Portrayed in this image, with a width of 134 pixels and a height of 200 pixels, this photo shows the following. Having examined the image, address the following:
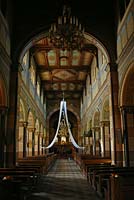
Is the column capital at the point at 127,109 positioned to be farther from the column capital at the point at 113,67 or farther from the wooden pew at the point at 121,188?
the wooden pew at the point at 121,188

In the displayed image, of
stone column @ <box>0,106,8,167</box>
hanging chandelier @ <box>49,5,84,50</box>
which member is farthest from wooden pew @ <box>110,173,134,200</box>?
stone column @ <box>0,106,8,167</box>

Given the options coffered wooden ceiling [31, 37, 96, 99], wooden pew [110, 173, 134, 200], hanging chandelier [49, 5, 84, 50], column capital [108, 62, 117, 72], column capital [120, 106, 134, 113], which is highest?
coffered wooden ceiling [31, 37, 96, 99]

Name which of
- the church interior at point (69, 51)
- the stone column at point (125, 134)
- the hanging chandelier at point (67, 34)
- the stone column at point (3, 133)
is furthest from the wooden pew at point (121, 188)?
the stone column at point (3, 133)

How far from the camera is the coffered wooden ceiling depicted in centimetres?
2050

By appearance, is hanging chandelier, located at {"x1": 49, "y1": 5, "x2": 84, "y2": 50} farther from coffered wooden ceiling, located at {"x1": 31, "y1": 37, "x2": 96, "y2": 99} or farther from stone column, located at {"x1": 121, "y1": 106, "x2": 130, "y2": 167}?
coffered wooden ceiling, located at {"x1": 31, "y1": 37, "x2": 96, "y2": 99}

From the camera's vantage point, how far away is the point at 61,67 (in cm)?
2544

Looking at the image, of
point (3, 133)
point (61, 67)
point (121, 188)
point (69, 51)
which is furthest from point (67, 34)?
point (61, 67)

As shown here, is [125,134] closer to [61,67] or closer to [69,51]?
[69,51]

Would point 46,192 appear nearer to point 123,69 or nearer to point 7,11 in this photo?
point 123,69

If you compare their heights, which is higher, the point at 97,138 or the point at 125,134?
the point at 125,134

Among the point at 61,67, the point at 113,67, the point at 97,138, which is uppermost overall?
the point at 61,67

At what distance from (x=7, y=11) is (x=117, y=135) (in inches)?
342

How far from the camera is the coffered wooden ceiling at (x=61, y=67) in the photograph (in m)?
20.5

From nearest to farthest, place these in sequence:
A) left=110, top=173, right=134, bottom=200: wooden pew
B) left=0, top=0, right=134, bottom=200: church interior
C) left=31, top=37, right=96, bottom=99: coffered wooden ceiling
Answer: left=110, top=173, right=134, bottom=200: wooden pew < left=0, top=0, right=134, bottom=200: church interior < left=31, top=37, right=96, bottom=99: coffered wooden ceiling
